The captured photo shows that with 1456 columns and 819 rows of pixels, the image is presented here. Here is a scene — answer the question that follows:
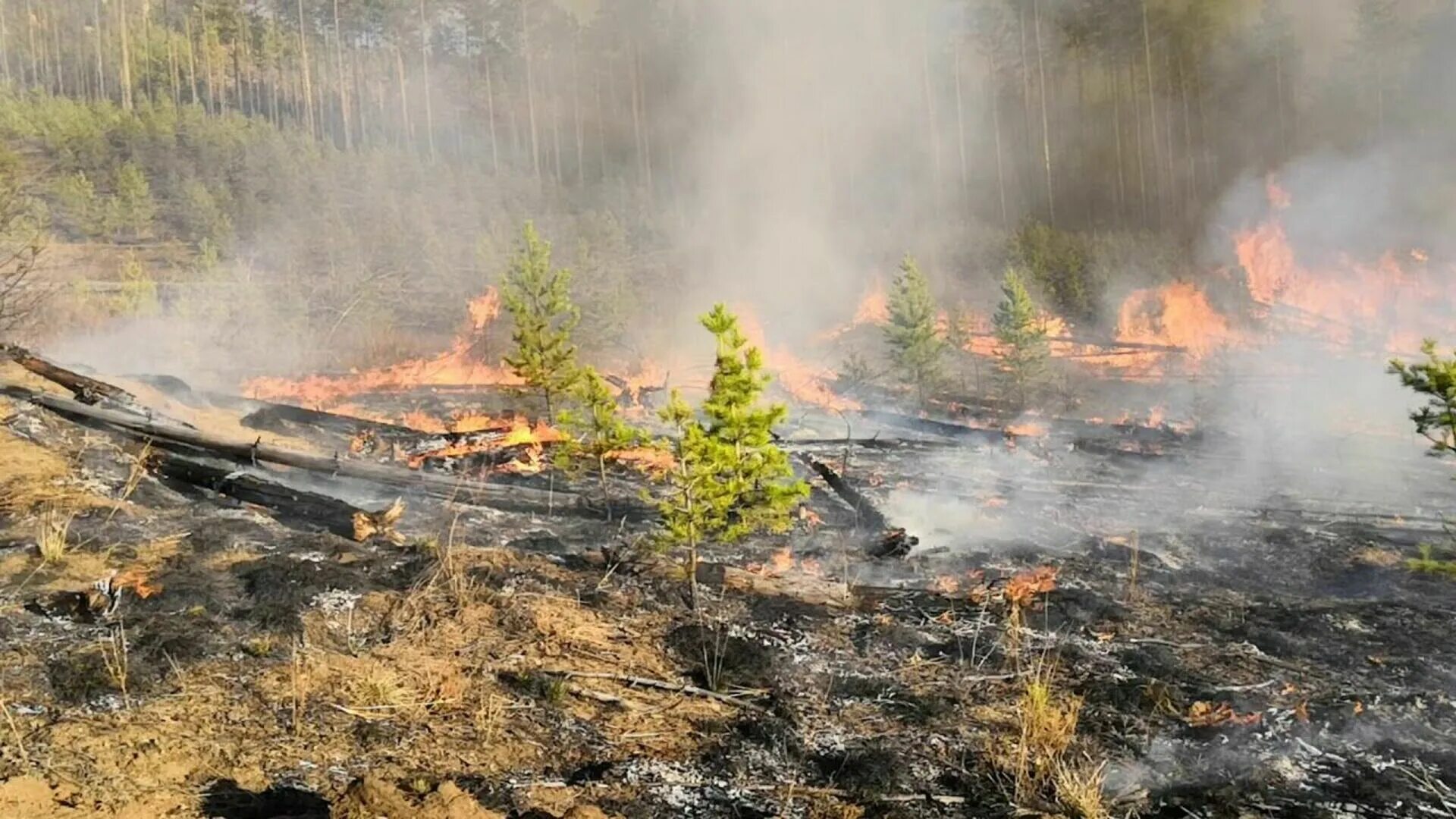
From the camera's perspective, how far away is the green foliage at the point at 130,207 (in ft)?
120

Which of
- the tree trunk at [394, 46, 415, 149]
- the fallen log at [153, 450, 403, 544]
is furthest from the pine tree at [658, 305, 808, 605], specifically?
the tree trunk at [394, 46, 415, 149]

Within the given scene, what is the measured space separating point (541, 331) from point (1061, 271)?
3200 centimetres

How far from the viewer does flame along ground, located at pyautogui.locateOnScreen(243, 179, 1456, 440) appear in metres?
31.0

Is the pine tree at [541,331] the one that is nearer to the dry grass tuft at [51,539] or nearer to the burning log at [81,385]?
the burning log at [81,385]

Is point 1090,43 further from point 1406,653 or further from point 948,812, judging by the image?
point 948,812

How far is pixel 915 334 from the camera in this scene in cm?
2823

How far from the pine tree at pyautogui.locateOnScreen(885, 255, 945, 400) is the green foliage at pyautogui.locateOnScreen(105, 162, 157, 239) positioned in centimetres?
3319

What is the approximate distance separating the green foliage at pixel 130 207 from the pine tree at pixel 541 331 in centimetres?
2692

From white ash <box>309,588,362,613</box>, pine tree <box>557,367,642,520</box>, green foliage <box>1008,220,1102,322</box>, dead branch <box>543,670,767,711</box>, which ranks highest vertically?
green foliage <box>1008,220,1102,322</box>

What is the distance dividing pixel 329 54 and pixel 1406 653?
2837 inches

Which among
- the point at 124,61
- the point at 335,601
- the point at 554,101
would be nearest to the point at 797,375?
the point at 335,601

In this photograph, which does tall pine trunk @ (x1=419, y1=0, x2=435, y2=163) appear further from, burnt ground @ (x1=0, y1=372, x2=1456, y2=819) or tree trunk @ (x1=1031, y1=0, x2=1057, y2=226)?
burnt ground @ (x1=0, y1=372, x2=1456, y2=819)

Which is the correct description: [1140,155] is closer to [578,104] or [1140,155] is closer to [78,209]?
[578,104]

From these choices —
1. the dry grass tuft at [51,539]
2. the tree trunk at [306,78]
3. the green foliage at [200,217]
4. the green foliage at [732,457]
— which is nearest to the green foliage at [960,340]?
the green foliage at [732,457]
